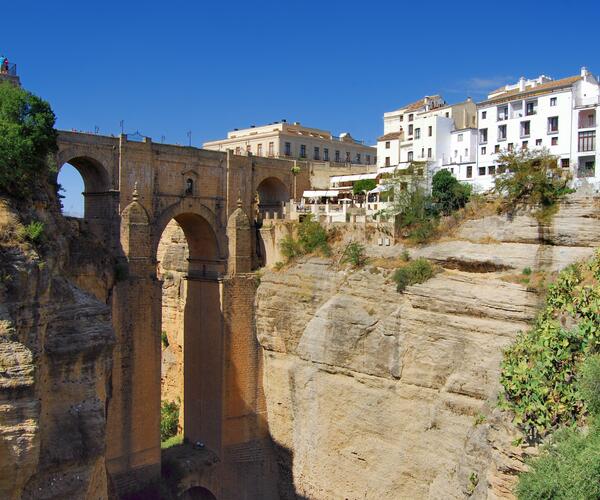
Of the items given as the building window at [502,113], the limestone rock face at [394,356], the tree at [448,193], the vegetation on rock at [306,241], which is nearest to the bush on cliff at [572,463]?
the limestone rock face at [394,356]

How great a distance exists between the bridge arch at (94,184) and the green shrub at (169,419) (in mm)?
10022

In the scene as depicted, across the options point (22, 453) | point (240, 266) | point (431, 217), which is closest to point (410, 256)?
point (431, 217)

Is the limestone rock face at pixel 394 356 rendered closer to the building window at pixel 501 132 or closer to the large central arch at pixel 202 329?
the large central arch at pixel 202 329

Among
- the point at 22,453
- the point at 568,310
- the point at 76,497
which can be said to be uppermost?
the point at 568,310

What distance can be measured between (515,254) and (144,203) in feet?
44.1

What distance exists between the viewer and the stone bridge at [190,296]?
23688 millimetres

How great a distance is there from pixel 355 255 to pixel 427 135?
10865mm

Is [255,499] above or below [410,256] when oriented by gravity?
below

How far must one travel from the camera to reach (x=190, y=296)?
28.8m

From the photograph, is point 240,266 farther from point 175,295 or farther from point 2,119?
point 2,119

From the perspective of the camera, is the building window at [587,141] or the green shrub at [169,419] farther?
the green shrub at [169,419]

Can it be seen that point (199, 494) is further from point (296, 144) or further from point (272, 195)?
Answer: point (296, 144)

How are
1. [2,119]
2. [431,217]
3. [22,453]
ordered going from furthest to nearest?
[431,217], [2,119], [22,453]

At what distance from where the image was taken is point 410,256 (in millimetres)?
24016
